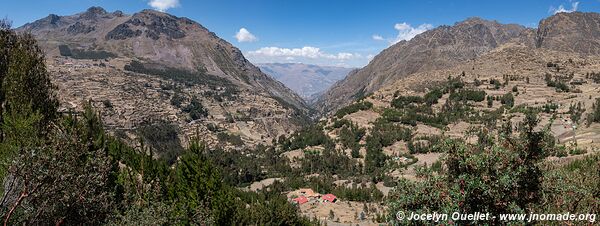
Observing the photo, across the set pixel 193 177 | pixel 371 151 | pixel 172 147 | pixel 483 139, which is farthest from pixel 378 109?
pixel 483 139

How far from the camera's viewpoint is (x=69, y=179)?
17188mm

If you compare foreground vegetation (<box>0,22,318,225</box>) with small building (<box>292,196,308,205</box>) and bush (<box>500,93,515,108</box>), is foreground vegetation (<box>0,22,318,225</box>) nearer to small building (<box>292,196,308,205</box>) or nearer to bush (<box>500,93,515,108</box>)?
small building (<box>292,196,308,205</box>)

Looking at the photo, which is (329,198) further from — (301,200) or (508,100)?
(508,100)

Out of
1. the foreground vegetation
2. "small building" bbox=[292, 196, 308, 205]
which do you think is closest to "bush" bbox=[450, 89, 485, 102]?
"small building" bbox=[292, 196, 308, 205]

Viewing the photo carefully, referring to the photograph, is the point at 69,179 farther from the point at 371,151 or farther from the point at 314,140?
the point at 314,140

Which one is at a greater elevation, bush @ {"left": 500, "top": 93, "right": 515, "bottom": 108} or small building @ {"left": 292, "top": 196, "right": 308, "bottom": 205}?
bush @ {"left": 500, "top": 93, "right": 515, "bottom": 108}

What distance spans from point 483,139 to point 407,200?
12.9 ft

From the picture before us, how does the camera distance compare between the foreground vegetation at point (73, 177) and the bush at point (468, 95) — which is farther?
the bush at point (468, 95)

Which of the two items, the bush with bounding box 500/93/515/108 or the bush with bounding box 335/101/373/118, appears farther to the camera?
the bush with bounding box 335/101/373/118

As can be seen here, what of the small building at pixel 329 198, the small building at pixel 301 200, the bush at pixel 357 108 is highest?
the bush at pixel 357 108

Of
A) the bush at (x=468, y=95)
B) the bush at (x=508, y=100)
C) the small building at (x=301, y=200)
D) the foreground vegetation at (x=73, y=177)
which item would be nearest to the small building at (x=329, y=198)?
the small building at (x=301, y=200)

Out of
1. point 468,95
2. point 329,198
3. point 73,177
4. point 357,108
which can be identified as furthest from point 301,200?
point 468,95

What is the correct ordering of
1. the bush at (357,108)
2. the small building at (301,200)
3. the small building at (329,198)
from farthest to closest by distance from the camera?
the bush at (357,108), the small building at (301,200), the small building at (329,198)

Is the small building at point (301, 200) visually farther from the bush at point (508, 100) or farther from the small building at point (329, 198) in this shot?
the bush at point (508, 100)
